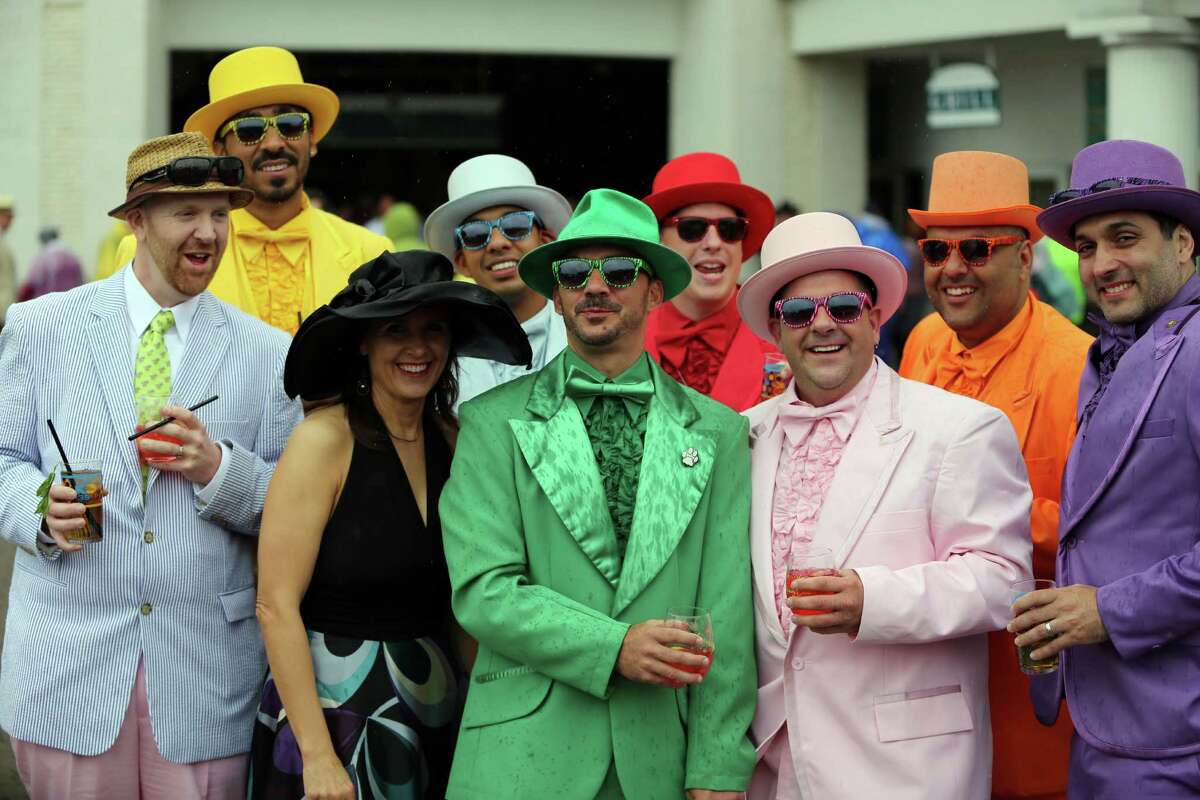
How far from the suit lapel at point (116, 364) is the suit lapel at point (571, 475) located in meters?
1.15

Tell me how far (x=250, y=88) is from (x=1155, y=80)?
30.0 feet

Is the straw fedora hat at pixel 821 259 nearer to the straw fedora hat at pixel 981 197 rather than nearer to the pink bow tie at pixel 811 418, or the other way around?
the pink bow tie at pixel 811 418

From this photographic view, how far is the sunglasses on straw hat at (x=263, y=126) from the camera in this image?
5312 mm

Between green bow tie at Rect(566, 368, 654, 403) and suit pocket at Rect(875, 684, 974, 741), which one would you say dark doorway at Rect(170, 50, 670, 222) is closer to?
green bow tie at Rect(566, 368, 654, 403)

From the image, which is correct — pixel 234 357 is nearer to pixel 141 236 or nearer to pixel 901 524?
pixel 141 236

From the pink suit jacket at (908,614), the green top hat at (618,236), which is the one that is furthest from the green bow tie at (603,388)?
the pink suit jacket at (908,614)

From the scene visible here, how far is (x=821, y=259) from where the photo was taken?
4055 millimetres

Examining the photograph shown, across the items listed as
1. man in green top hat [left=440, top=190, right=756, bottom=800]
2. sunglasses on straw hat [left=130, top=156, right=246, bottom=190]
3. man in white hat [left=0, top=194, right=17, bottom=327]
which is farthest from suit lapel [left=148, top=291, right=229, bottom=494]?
man in white hat [left=0, top=194, right=17, bottom=327]

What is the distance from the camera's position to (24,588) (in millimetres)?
4180

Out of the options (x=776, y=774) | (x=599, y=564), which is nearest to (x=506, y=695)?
(x=599, y=564)

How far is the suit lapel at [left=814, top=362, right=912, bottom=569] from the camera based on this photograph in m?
3.84

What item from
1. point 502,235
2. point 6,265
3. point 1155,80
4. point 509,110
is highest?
point 509,110

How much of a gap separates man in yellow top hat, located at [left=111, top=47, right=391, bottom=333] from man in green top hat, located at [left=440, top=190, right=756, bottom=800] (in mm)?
1669

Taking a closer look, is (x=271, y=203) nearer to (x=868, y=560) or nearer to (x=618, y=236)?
(x=618, y=236)
